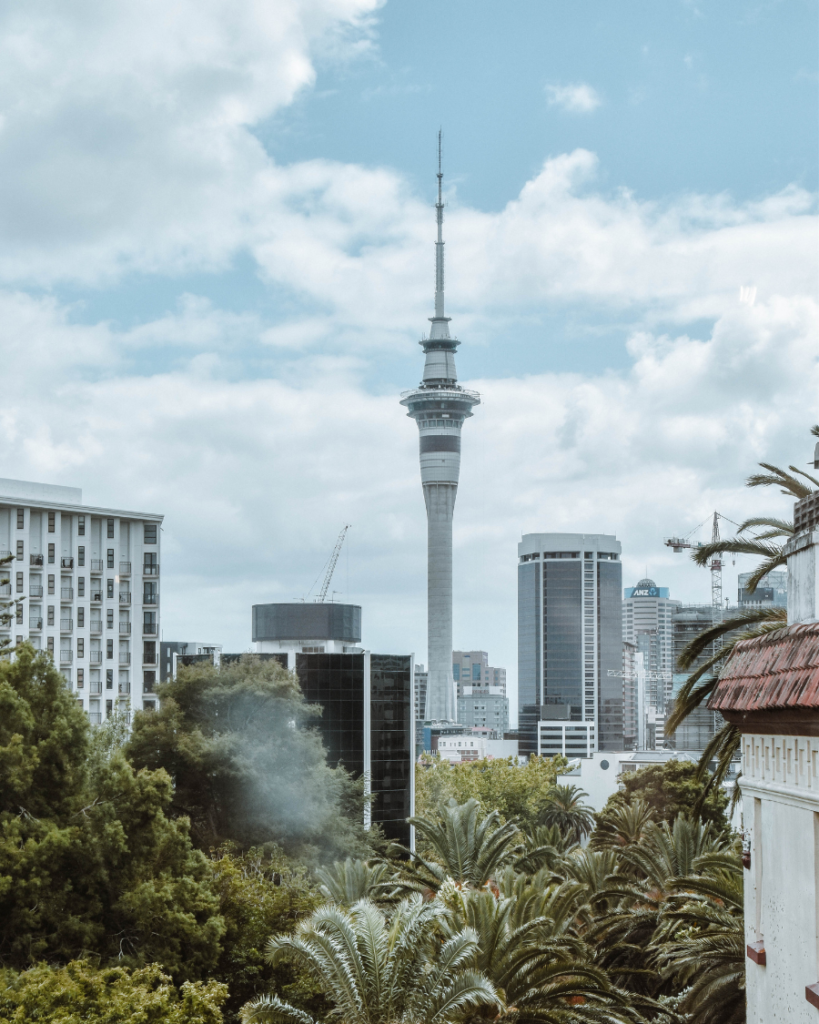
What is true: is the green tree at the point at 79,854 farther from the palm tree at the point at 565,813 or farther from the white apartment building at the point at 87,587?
the white apartment building at the point at 87,587

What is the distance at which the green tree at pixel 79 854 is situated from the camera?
23.6 m

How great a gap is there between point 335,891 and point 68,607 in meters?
81.0

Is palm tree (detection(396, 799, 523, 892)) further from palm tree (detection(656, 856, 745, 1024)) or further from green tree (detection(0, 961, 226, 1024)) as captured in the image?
green tree (detection(0, 961, 226, 1024))

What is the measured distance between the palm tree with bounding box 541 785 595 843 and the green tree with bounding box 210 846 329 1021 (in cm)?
4261

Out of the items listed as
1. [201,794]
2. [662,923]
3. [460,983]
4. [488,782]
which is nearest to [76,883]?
[460,983]

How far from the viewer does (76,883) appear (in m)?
24.9

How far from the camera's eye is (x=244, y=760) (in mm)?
40125

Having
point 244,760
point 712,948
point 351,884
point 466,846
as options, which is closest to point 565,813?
point 244,760

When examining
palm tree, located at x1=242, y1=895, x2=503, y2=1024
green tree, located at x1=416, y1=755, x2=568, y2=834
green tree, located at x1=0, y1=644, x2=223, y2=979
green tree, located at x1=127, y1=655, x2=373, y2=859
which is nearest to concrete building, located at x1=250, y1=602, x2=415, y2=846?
green tree, located at x1=416, y1=755, x2=568, y2=834

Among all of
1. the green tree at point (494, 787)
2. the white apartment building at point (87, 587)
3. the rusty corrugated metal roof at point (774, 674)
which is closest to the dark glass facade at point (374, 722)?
the green tree at point (494, 787)

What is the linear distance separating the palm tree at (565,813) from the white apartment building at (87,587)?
4611 cm

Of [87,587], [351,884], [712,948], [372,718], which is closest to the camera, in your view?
[712,948]

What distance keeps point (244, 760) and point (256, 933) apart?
493 inches

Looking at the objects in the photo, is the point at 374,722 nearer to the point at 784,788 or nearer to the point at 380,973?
the point at 380,973
